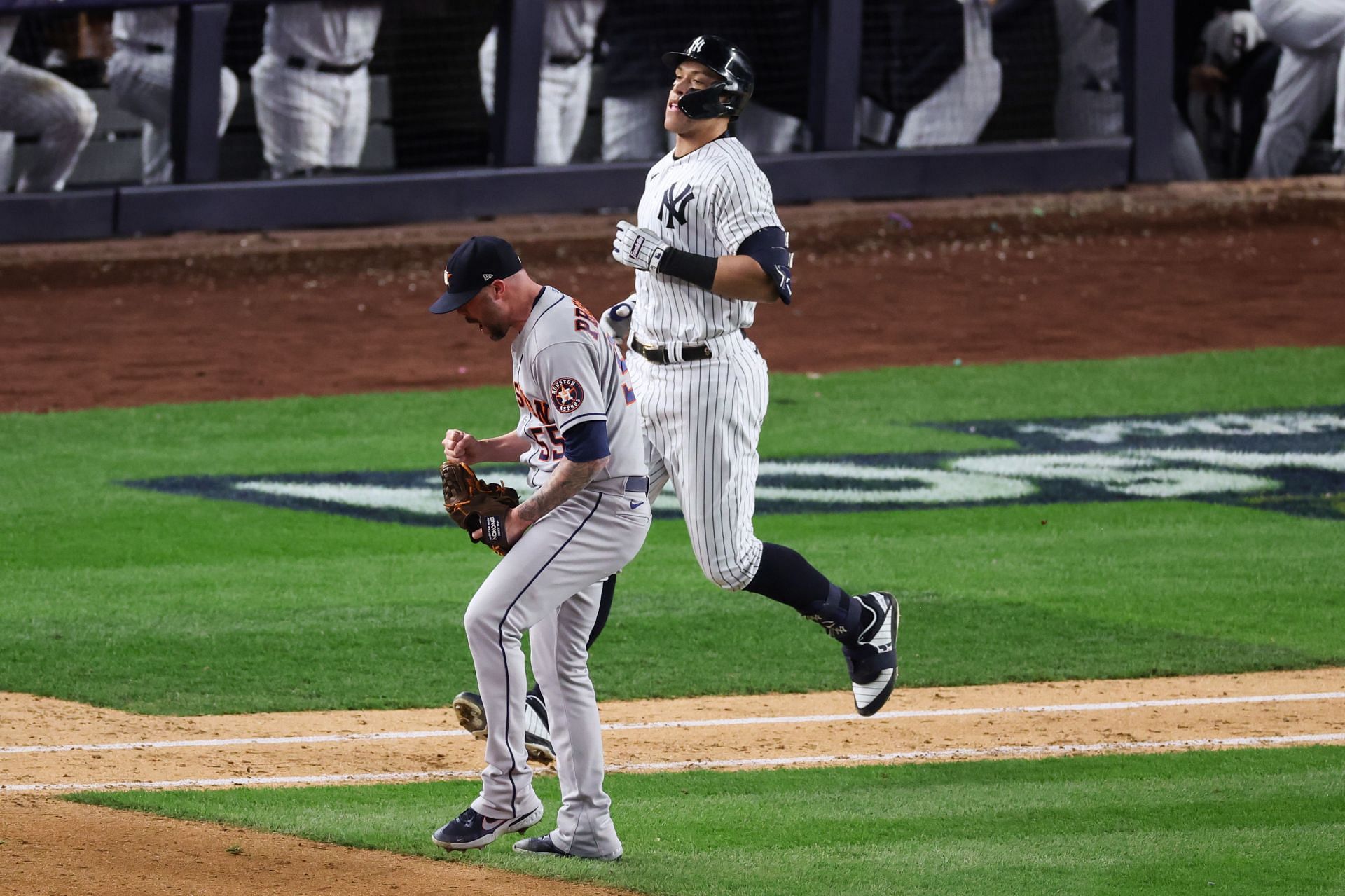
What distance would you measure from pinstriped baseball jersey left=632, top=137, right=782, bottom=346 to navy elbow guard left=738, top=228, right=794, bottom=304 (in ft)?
0.09

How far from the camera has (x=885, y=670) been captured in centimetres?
562

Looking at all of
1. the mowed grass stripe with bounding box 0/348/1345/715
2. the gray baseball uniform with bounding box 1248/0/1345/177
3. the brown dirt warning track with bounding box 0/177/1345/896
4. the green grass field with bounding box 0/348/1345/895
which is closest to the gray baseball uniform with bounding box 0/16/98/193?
the brown dirt warning track with bounding box 0/177/1345/896

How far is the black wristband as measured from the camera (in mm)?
5078

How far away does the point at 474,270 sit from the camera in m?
4.32

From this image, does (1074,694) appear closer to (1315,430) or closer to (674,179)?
(674,179)

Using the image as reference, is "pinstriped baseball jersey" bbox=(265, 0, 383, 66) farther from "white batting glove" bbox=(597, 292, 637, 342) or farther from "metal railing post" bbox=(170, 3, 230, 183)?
"white batting glove" bbox=(597, 292, 637, 342)

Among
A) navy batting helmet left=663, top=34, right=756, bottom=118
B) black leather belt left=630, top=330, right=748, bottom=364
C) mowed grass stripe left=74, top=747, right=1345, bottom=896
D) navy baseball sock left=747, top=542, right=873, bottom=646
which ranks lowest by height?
mowed grass stripe left=74, top=747, right=1345, bottom=896

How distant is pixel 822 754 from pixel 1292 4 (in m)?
13.9

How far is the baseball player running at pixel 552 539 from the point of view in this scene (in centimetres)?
434

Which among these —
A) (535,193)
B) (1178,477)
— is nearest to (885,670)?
(1178,477)

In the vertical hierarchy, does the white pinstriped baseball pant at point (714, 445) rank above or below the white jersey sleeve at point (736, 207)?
below

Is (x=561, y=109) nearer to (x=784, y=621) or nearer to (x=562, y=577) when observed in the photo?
(x=784, y=621)

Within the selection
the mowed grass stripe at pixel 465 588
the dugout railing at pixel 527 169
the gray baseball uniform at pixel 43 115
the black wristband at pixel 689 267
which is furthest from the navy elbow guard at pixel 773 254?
the gray baseball uniform at pixel 43 115

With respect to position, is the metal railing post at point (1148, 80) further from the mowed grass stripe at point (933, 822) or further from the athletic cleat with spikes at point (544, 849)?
the athletic cleat with spikes at point (544, 849)
